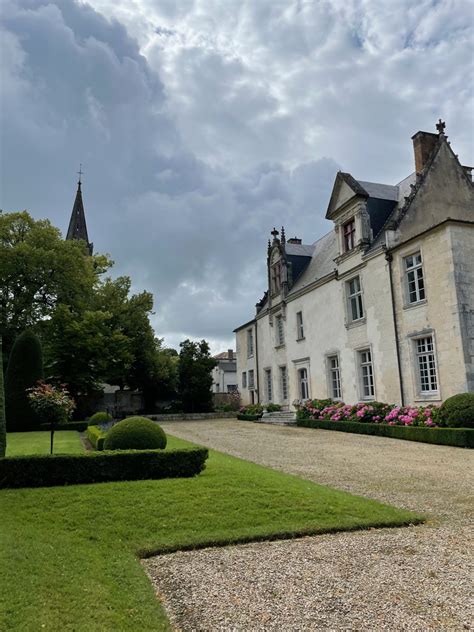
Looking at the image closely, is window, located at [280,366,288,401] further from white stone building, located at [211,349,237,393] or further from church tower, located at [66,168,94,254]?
church tower, located at [66,168,94,254]

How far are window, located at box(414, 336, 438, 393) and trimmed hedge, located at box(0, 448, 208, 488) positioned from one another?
10928 mm

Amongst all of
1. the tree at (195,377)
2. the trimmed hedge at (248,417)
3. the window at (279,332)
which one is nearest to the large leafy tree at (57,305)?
the tree at (195,377)

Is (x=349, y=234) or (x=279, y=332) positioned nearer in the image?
(x=349, y=234)

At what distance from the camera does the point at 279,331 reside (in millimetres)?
28719

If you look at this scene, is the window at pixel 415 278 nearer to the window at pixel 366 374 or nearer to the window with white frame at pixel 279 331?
the window at pixel 366 374

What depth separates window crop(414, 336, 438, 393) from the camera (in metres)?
15.8

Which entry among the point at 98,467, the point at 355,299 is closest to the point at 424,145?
the point at 355,299

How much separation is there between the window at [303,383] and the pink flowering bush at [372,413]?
9.65 feet

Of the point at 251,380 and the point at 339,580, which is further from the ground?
the point at 251,380

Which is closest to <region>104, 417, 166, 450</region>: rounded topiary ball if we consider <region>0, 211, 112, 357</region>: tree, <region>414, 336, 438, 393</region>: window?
<region>414, 336, 438, 393</region>: window

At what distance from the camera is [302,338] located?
25391 millimetres

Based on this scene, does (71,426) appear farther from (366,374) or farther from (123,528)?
(123,528)

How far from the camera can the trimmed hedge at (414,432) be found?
1195 centimetres

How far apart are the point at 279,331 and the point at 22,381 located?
15.1 m
